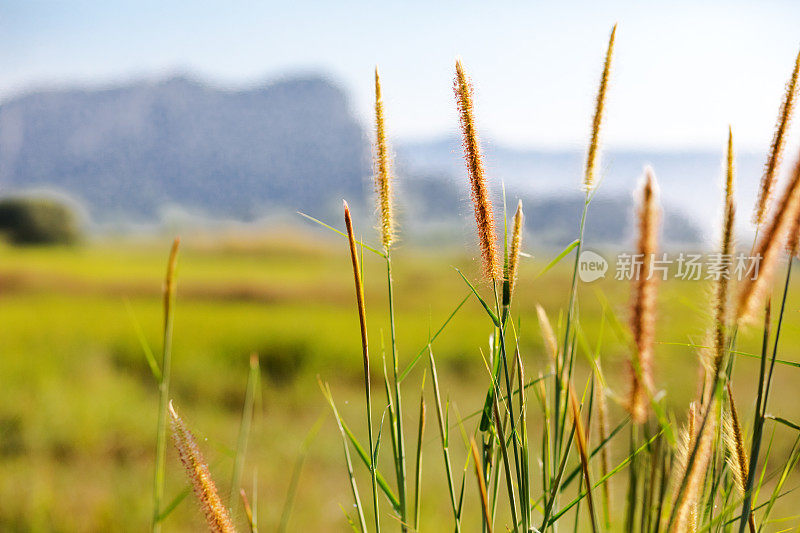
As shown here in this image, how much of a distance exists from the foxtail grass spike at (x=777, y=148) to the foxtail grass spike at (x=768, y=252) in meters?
0.06

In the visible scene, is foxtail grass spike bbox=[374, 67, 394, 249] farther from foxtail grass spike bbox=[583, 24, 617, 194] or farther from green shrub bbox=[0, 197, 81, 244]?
green shrub bbox=[0, 197, 81, 244]

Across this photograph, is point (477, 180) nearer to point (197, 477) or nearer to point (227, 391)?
point (197, 477)

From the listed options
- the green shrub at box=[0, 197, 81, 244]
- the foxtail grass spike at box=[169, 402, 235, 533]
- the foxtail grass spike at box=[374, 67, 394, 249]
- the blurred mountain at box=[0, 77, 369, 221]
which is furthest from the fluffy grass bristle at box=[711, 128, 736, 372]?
the blurred mountain at box=[0, 77, 369, 221]

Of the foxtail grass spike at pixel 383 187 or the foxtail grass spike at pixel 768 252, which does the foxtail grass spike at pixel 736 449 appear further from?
the foxtail grass spike at pixel 383 187

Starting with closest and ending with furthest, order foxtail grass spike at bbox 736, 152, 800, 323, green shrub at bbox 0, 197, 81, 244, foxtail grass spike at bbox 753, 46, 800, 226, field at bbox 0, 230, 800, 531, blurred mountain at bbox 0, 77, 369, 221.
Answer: foxtail grass spike at bbox 736, 152, 800, 323, foxtail grass spike at bbox 753, 46, 800, 226, field at bbox 0, 230, 800, 531, green shrub at bbox 0, 197, 81, 244, blurred mountain at bbox 0, 77, 369, 221

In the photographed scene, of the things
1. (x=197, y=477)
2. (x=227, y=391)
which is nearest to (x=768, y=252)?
(x=197, y=477)

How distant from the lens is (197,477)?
1.63ft

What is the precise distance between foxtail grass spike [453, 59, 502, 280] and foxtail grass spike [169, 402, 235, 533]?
0.95 ft

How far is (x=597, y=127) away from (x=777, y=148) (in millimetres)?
157

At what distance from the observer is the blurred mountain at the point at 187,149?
52.9 meters

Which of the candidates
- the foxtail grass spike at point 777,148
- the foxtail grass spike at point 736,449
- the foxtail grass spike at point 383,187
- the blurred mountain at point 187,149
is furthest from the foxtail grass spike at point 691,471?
the blurred mountain at point 187,149

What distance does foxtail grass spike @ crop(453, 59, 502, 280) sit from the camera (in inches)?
19.4

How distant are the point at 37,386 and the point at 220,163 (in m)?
52.7

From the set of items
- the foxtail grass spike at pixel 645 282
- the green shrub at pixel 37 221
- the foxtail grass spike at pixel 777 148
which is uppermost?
the foxtail grass spike at pixel 777 148
